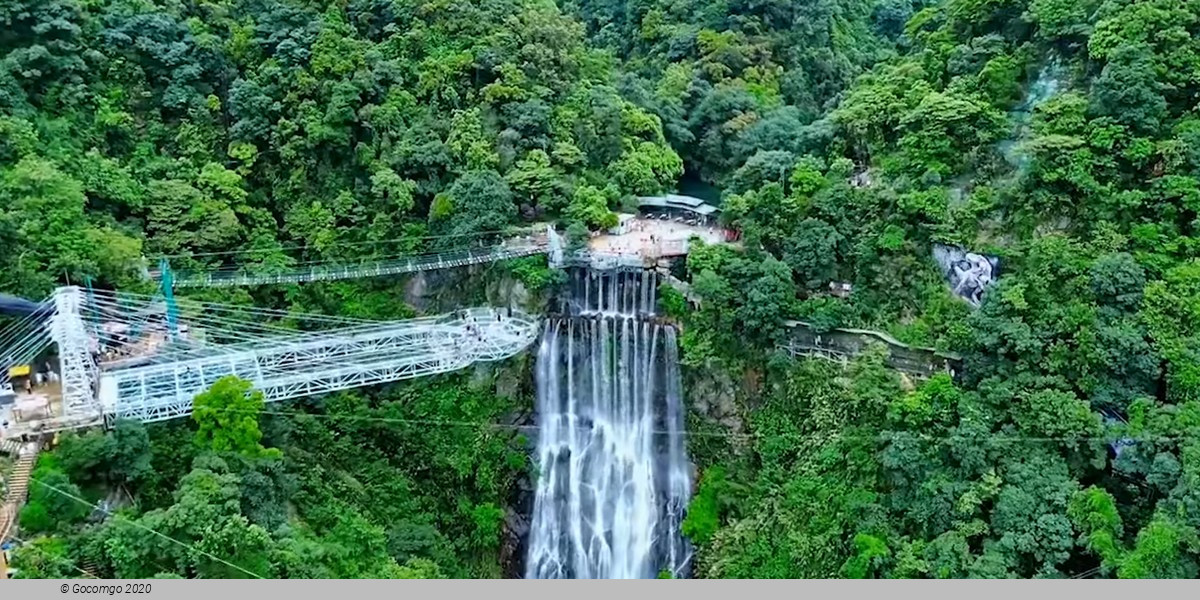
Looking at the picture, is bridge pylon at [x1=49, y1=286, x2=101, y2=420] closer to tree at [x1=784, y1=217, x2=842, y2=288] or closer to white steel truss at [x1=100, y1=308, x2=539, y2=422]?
white steel truss at [x1=100, y1=308, x2=539, y2=422]

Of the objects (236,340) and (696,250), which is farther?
(236,340)

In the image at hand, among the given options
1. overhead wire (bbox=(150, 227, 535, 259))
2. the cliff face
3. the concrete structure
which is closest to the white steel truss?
the cliff face

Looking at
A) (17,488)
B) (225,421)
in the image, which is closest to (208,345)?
(225,421)

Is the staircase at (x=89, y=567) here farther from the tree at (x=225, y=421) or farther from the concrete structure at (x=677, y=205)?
the concrete structure at (x=677, y=205)

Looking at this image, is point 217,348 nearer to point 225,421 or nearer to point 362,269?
point 225,421

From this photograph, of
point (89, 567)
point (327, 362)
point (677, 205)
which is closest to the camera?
point (89, 567)

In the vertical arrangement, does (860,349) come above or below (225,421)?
above

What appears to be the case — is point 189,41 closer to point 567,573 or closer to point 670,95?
point 670,95

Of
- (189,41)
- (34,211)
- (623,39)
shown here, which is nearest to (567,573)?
(34,211)
